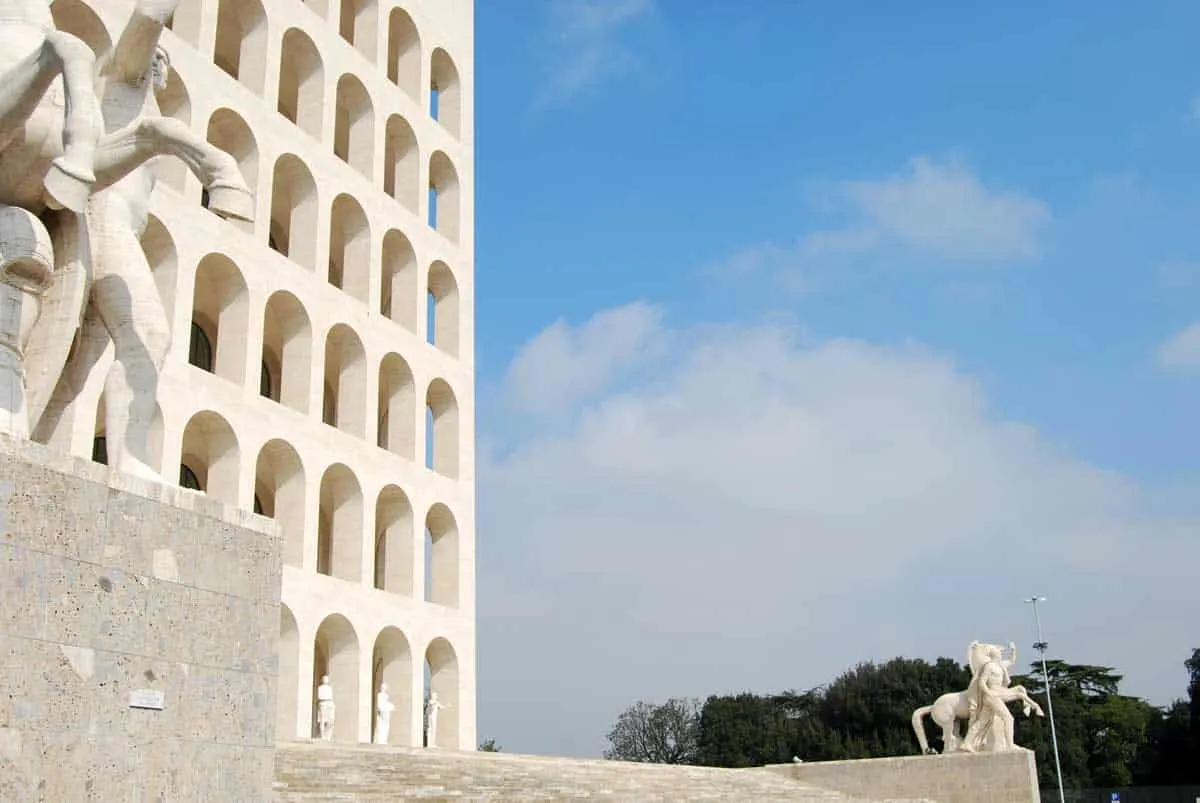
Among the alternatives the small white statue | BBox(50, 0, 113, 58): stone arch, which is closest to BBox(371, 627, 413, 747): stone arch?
the small white statue

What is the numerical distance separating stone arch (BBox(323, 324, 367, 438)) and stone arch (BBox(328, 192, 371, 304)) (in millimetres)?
1271

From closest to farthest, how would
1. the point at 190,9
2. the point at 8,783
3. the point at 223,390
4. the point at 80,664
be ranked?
the point at 8,783, the point at 80,664, the point at 223,390, the point at 190,9

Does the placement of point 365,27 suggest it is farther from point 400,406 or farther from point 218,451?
point 218,451

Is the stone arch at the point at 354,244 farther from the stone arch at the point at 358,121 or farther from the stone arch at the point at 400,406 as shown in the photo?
the stone arch at the point at 400,406

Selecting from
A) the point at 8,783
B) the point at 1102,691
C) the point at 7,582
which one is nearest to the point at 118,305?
the point at 7,582

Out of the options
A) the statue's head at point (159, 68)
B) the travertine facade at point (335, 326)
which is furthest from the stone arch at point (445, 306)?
the statue's head at point (159, 68)

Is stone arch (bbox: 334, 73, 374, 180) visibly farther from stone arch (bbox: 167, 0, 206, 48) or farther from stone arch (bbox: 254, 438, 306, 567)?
stone arch (bbox: 254, 438, 306, 567)

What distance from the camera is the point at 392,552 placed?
106 feet

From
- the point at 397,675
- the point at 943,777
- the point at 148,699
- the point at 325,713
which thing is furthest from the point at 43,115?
the point at 397,675

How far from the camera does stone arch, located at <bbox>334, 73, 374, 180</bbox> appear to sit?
33.4 m

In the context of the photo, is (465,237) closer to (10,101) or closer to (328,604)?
(328,604)

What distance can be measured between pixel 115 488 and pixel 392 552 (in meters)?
25.4

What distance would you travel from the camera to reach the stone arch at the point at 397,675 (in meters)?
30.7

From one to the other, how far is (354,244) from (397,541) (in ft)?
25.6
